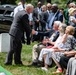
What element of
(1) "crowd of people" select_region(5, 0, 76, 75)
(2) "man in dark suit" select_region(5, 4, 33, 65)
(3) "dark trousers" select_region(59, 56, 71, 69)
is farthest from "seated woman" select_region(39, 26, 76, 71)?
(2) "man in dark suit" select_region(5, 4, 33, 65)

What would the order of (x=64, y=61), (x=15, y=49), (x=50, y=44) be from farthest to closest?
1. (x=50, y=44)
2. (x=15, y=49)
3. (x=64, y=61)

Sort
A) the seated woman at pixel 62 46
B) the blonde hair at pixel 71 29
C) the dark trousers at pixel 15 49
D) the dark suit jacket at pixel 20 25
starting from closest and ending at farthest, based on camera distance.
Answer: the blonde hair at pixel 71 29, the seated woman at pixel 62 46, the dark suit jacket at pixel 20 25, the dark trousers at pixel 15 49

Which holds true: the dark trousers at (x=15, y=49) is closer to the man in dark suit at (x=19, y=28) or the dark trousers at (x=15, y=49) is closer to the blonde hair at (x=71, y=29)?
the man in dark suit at (x=19, y=28)

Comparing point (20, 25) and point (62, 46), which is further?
point (20, 25)

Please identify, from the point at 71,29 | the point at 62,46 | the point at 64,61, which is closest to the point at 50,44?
the point at 62,46

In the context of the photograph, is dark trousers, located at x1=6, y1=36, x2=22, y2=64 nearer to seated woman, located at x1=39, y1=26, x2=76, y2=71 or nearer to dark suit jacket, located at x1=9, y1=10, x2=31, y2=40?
dark suit jacket, located at x1=9, y1=10, x2=31, y2=40

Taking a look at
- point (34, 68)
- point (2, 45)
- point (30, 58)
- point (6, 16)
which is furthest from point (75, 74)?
point (6, 16)

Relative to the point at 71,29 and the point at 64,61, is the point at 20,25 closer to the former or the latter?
the point at 71,29

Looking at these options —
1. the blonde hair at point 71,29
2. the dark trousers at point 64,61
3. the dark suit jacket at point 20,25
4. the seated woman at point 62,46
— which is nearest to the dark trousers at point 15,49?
the dark suit jacket at point 20,25

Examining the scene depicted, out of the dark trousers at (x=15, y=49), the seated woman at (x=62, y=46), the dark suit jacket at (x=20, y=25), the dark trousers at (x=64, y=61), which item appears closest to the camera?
the dark trousers at (x=64, y=61)

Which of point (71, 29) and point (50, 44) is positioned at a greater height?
point (71, 29)

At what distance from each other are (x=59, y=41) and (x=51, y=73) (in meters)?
0.96

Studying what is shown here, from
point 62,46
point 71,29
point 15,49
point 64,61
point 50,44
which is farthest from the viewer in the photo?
point 50,44

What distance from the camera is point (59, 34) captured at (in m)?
9.82
